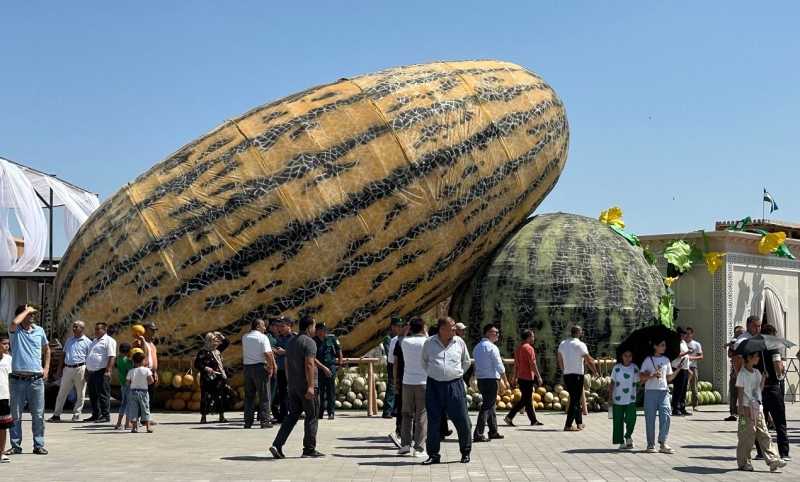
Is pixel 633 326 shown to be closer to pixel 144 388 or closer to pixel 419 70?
pixel 419 70

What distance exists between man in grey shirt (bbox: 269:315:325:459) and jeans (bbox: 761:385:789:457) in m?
4.87

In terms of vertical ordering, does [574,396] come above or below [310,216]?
below

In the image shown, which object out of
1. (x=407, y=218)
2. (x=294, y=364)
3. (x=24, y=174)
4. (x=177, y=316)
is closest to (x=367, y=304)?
(x=407, y=218)

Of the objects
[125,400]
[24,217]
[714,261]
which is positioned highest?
[24,217]

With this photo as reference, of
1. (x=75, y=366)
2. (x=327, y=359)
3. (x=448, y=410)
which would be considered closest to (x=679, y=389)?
(x=327, y=359)

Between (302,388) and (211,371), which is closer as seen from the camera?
(302,388)

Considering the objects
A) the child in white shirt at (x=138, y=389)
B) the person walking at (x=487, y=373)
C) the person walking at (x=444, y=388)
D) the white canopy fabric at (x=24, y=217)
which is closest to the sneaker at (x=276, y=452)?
the person walking at (x=444, y=388)

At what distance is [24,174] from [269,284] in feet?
65.7

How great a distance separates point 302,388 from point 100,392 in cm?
567

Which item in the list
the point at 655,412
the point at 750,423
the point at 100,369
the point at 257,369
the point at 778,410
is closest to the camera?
the point at 750,423

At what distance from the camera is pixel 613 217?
68.2 feet

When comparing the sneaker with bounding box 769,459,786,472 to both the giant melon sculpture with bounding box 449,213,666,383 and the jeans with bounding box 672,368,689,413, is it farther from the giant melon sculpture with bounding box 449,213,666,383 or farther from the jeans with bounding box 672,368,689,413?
the jeans with bounding box 672,368,689,413

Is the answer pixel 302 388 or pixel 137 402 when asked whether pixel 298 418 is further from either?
pixel 137 402

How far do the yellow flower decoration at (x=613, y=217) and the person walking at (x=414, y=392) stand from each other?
996cm
